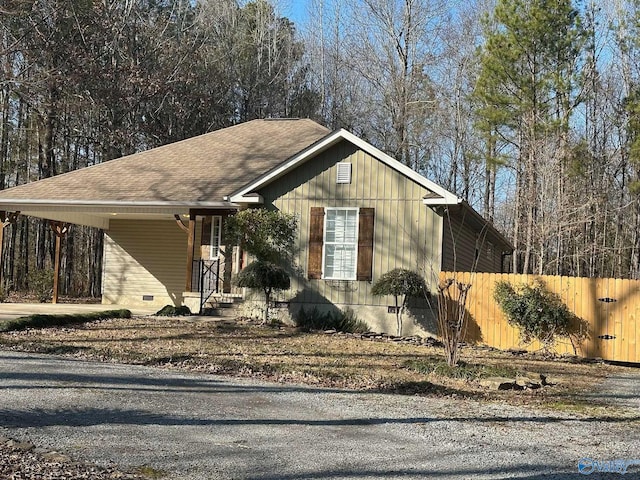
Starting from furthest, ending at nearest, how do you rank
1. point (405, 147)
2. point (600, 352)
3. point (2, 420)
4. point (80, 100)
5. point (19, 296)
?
point (405, 147)
point (80, 100)
point (19, 296)
point (600, 352)
point (2, 420)

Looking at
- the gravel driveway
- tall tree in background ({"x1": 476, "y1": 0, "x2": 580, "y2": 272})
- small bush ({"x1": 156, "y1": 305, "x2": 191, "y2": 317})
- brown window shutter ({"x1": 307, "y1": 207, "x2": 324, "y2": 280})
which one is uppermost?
tall tree in background ({"x1": 476, "y1": 0, "x2": 580, "y2": 272})

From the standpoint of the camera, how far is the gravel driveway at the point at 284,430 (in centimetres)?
556

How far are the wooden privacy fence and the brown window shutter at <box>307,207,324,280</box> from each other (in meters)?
3.22

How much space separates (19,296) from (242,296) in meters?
10.9

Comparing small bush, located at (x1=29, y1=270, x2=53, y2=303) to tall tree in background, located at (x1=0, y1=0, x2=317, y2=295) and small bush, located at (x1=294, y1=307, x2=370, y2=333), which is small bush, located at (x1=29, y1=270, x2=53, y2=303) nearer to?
tall tree in background, located at (x1=0, y1=0, x2=317, y2=295)

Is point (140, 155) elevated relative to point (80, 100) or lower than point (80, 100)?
lower

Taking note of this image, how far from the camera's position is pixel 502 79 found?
2512 centimetres

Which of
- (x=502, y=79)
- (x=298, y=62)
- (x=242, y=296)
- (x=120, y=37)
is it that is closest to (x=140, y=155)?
(x=242, y=296)

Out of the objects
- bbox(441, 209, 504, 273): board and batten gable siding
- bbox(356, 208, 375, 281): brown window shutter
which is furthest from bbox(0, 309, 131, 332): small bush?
bbox(441, 209, 504, 273): board and batten gable siding

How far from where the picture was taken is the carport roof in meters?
17.9

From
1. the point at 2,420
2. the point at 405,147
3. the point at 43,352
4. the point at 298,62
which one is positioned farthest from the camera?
the point at 298,62

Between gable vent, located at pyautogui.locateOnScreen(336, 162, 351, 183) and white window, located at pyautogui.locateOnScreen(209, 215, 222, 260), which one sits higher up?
gable vent, located at pyautogui.locateOnScreen(336, 162, 351, 183)

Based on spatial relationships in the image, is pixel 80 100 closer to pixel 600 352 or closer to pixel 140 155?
pixel 140 155

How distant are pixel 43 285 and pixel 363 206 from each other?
41.5 ft
